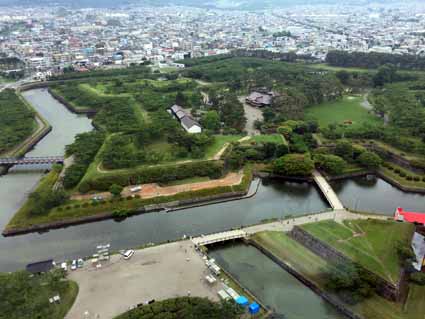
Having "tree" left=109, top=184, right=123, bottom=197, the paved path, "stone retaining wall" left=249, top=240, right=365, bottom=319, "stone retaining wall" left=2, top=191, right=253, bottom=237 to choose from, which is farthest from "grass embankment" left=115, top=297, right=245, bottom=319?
the paved path

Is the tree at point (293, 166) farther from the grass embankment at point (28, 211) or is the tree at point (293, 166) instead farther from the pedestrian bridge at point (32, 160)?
the pedestrian bridge at point (32, 160)

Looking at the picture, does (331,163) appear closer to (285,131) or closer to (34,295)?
(285,131)

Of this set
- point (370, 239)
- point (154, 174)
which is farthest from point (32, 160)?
point (370, 239)

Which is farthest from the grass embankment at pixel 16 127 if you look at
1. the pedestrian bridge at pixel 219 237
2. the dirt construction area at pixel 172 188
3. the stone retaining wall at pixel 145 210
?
the pedestrian bridge at pixel 219 237

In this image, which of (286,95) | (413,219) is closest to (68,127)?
(286,95)

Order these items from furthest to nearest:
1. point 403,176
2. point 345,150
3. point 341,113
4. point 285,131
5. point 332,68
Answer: point 332,68 → point 341,113 → point 285,131 → point 345,150 → point 403,176

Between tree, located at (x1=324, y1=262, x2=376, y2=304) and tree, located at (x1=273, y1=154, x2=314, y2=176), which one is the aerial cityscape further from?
tree, located at (x1=273, y1=154, x2=314, y2=176)
